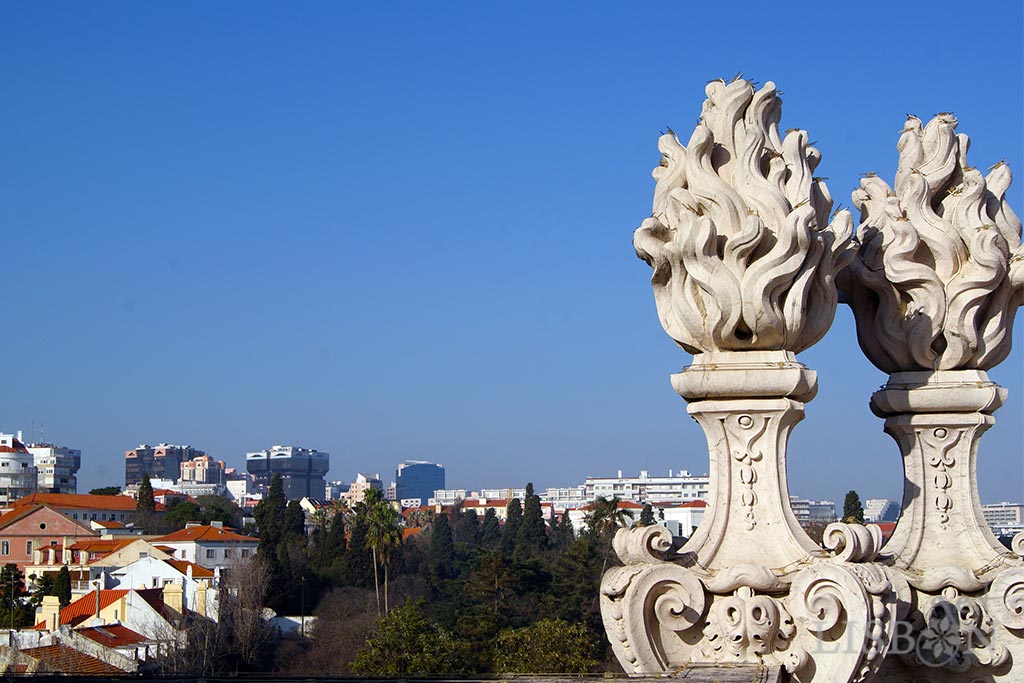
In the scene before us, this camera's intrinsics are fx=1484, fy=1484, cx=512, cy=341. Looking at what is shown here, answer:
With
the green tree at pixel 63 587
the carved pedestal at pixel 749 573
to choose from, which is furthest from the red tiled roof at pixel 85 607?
the carved pedestal at pixel 749 573

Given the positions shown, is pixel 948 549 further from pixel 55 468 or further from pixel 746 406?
pixel 55 468

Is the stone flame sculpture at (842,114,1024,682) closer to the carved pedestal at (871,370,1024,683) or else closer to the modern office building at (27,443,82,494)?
the carved pedestal at (871,370,1024,683)

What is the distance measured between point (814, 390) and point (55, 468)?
175 m

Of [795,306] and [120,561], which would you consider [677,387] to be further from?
[120,561]

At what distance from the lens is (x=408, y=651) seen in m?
38.4

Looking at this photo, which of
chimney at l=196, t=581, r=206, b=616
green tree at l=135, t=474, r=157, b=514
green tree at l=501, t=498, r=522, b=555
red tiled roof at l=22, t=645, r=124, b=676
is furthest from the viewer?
green tree at l=135, t=474, r=157, b=514

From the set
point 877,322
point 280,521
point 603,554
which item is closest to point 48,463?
point 280,521

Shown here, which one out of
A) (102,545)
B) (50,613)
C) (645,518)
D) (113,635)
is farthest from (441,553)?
(645,518)

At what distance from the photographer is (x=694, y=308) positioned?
7.80 m

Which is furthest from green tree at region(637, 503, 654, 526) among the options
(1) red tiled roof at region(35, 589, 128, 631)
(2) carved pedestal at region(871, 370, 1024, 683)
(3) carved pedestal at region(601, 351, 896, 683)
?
(1) red tiled roof at region(35, 589, 128, 631)

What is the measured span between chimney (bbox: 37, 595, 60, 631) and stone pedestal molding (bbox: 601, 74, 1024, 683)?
47.2 m

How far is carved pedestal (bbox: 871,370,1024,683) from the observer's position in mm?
8602

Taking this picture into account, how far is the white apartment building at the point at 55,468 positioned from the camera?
168 metres

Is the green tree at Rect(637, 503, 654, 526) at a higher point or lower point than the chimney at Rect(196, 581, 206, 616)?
higher
